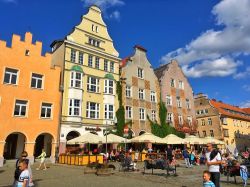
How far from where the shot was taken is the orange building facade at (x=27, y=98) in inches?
919

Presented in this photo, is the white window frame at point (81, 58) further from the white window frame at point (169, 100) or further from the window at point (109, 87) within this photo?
the white window frame at point (169, 100)

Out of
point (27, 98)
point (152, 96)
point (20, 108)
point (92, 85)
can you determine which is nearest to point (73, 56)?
point (92, 85)

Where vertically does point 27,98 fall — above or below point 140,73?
below

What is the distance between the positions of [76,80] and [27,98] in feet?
19.2

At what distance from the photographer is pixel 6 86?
23500mm

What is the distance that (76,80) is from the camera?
1102 inches

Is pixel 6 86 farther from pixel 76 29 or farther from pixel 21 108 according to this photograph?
pixel 76 29

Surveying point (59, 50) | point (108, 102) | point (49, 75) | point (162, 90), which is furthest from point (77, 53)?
point (162, 90)

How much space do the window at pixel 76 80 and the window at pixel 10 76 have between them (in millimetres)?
5910

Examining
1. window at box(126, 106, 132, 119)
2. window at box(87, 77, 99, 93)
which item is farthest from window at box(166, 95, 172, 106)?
window at box(87, 77, 99, 93)

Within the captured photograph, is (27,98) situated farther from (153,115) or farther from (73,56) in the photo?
(153,115)

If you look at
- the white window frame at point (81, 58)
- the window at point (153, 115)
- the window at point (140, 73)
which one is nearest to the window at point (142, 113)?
the window at point (153, 115)

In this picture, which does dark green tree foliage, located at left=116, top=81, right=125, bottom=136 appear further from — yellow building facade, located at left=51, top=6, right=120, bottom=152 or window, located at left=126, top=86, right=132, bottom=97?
window, located at left=126, top=86, right=132, bottom=97

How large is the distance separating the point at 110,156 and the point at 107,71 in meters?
11.0
